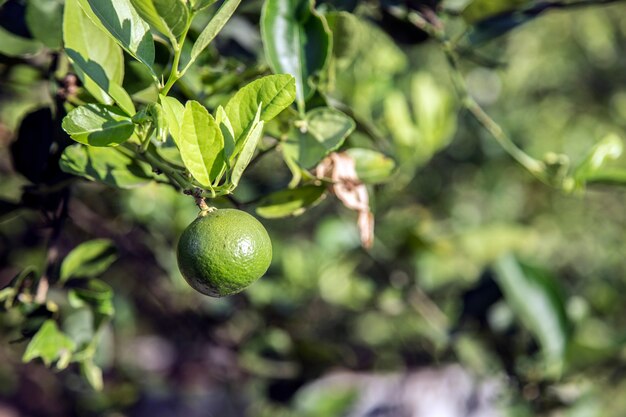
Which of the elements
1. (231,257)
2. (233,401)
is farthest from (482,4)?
(233,401)

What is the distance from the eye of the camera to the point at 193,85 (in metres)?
0.78

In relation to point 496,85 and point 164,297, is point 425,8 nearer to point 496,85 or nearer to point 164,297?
point 164,297

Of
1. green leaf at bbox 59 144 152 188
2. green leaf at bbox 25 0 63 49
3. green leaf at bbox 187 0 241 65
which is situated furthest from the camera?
green leaf at bbox 25 0 63 49

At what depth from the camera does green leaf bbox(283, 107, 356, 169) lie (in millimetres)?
725

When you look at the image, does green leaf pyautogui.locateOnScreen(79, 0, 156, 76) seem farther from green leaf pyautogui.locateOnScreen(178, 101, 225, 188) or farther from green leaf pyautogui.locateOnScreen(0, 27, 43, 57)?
green leaf pyautogui.locateOnScreen(0, 27, 43, 57)

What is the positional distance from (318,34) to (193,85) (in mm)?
143

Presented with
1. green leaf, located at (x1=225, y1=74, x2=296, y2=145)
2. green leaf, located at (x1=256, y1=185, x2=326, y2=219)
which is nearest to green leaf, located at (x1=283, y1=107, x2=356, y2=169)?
green leaf, located at (x1=256, y1=185, x2=326, y2=219)

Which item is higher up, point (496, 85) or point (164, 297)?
point (496, 85)

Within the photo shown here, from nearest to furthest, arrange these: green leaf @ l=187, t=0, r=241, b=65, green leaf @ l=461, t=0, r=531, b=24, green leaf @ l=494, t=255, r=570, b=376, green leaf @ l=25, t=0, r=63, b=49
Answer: green leaf @ l=187, t=0, r=241, b=65 < green leaf @ l=25, t=0, r=63, b=49 < green leaf @ l=461, t=0, r=531, b=24 < green leaf @ l=494, t=255, r=570, b=376

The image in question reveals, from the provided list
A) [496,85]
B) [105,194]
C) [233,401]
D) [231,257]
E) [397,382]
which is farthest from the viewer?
[496,85]

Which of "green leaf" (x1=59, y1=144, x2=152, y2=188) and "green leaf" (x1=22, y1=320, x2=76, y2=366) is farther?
"green leaf" (x1=22, y1=320, x2=76, y2=366)

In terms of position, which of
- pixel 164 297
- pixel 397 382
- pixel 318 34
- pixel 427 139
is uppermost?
pixel 318 34

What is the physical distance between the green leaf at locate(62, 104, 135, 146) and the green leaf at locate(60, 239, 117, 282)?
324mm

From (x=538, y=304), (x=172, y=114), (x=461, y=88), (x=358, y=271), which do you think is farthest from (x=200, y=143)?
(x=358, y=271)
